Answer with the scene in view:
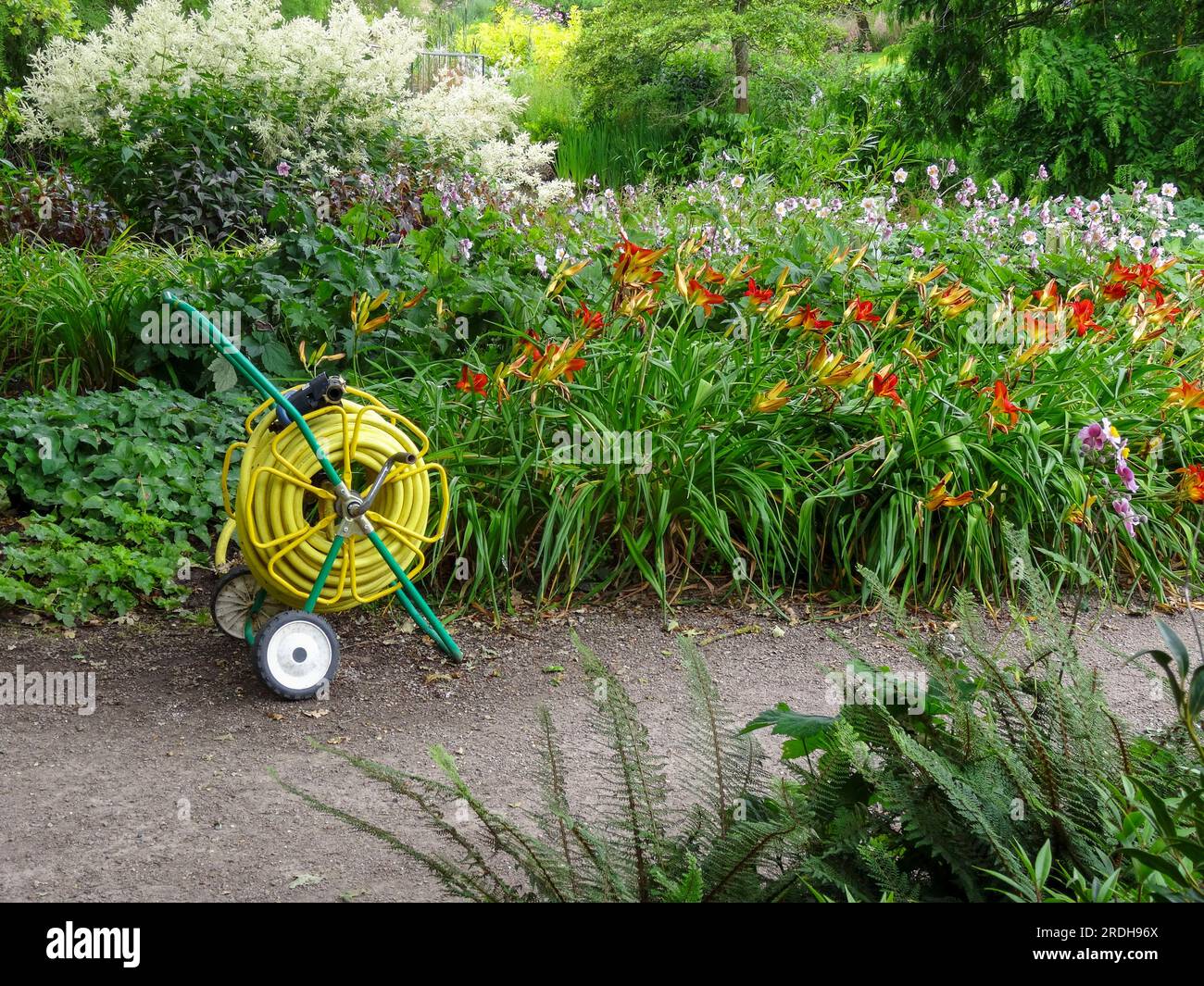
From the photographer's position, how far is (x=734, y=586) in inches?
178

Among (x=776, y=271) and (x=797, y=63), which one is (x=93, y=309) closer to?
(x=776, y=271)

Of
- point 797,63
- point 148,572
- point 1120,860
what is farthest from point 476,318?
point 797,63

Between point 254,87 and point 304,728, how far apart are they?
238 inches

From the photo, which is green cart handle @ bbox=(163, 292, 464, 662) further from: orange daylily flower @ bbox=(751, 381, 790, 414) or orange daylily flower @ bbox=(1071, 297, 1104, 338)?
orange daylily flower @ bbox=(1071, 297, 1104, 338)

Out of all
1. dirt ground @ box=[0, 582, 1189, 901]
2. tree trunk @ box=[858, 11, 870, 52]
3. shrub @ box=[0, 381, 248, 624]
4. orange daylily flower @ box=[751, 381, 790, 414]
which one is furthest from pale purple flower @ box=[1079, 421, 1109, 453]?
tree trunk @ box=[858, 11, 870, 52]

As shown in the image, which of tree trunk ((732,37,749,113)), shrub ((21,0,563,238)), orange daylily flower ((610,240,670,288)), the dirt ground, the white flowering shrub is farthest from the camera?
tree trunk ((732,37,749,113))

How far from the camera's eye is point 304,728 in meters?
3.54

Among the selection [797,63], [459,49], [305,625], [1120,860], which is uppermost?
[459,49]

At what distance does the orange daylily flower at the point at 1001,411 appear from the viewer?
4.14m

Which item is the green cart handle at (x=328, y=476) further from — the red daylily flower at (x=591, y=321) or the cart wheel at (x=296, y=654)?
the red daylily flower at (x=591, y=321)

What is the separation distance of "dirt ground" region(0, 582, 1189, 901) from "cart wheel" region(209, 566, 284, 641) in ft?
0.33

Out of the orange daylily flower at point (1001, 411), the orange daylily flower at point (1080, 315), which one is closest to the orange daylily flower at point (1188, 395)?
the orange daylily flower at point (1080, 315)

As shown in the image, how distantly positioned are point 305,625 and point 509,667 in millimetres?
720

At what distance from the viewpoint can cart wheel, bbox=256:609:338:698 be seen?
11.9ft
